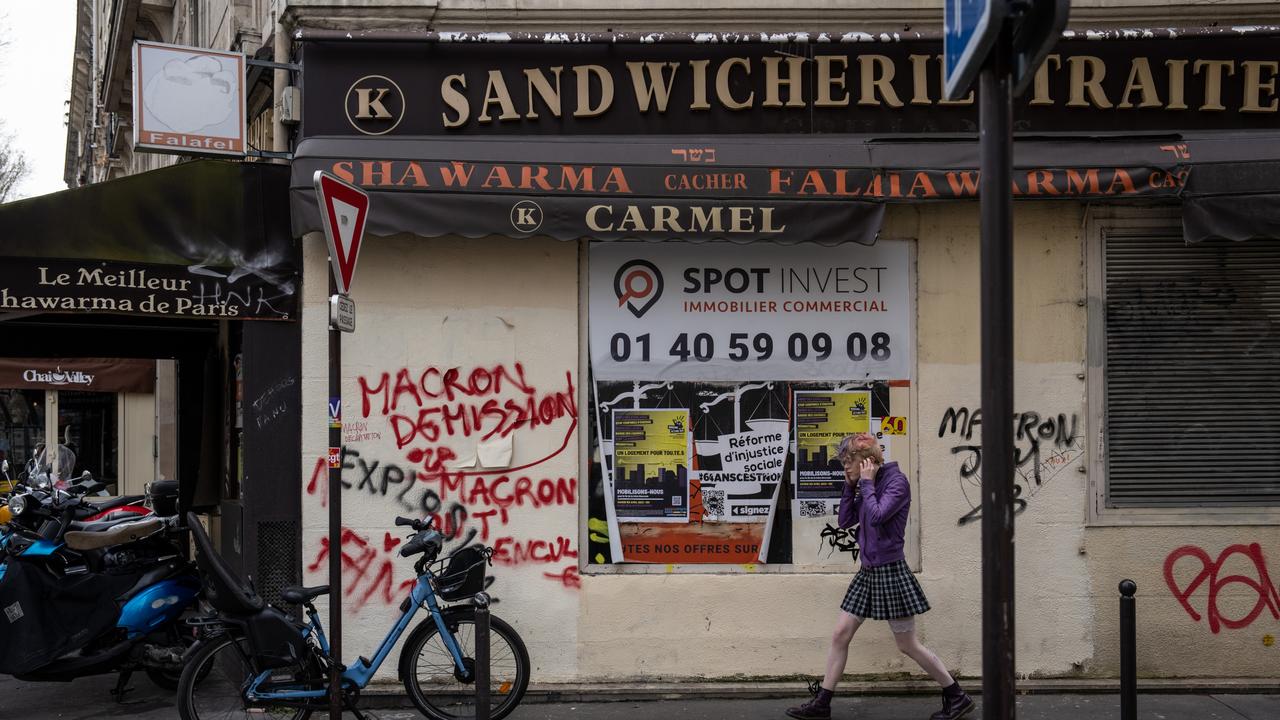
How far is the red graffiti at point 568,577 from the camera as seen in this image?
7.27 meters

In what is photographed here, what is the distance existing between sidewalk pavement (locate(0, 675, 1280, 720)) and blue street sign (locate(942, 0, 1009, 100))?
170 inches

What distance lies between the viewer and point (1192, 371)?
7.49 m

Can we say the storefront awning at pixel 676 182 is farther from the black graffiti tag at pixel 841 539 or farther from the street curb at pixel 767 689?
the street curb at pixel 767 689

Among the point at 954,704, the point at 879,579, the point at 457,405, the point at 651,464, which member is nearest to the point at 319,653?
the point at 457,405

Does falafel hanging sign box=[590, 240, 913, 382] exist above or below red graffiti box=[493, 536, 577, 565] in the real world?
above

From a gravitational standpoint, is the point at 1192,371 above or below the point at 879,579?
above

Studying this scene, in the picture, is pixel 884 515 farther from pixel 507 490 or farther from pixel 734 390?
pixel 507 490

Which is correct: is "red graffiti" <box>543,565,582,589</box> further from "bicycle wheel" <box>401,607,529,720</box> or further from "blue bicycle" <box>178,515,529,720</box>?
"bicycle wheel" <box>401,607,529,720</box>

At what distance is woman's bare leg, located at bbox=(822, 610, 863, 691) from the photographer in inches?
253

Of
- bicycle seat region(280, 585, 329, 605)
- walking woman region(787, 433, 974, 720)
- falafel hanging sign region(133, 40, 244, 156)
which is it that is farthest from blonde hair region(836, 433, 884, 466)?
falafel hanging sign region(133, 40, 244, 156)

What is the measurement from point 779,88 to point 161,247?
423 cm

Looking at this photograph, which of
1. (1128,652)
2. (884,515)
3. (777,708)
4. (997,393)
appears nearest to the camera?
(997,393)

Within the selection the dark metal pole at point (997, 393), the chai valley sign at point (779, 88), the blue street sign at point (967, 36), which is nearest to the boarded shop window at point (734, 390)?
the chai valley sign at point (779, 88)

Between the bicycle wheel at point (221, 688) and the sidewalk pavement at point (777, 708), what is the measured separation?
60 centimetres
